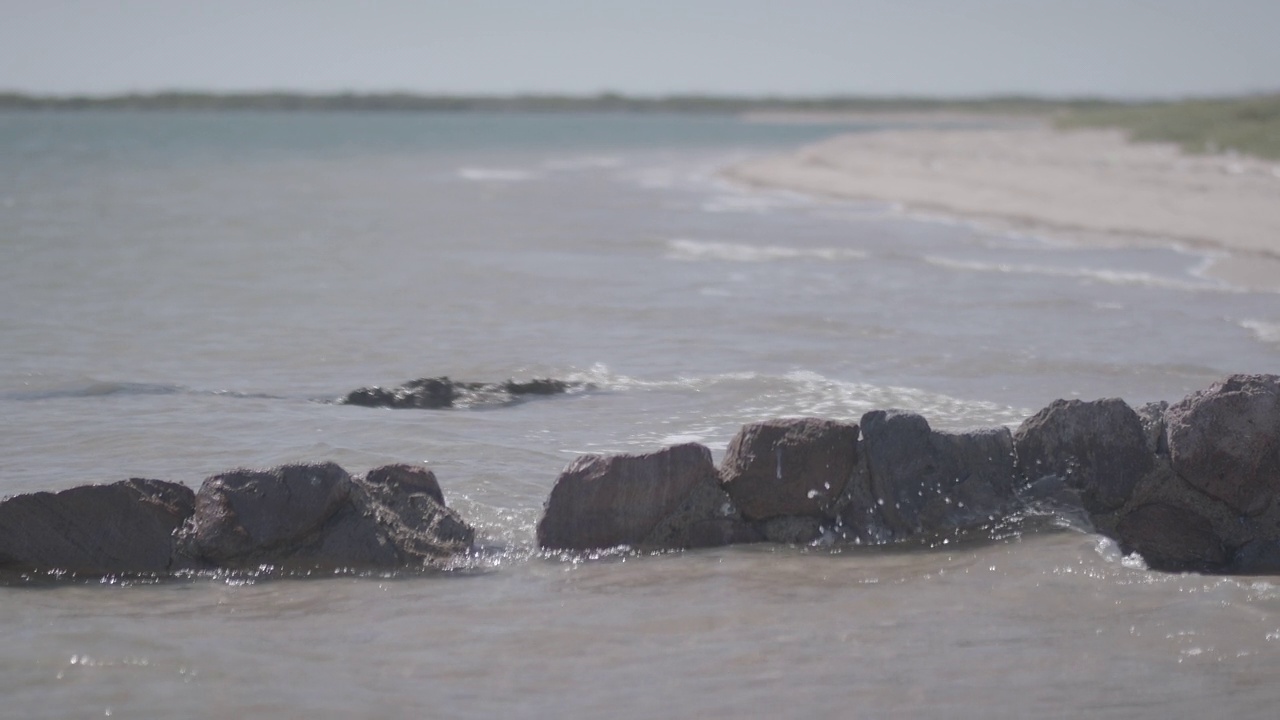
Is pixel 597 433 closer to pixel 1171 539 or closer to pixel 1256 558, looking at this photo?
pixel 1171 539

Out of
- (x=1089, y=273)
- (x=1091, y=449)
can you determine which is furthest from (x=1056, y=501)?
(x=1089, y=273)

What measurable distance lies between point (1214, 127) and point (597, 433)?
39792 mm

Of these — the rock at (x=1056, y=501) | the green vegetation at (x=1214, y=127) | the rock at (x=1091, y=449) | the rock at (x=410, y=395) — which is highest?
the green vegetation at (x=1214, y=127)

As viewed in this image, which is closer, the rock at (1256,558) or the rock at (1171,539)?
the rock at (1256,558)

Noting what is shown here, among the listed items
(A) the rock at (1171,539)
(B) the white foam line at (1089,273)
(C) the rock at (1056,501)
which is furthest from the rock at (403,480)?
(B) the white foam line at (1089,273)

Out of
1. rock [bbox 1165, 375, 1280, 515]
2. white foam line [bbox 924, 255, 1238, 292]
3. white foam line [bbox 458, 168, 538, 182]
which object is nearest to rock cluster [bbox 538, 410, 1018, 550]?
rock [bbox 1165, 375, 1280, 515]

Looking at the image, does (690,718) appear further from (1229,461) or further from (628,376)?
(628,376)

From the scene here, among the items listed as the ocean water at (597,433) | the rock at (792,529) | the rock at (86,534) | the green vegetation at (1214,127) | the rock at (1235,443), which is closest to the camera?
the ocean water at (597,433)

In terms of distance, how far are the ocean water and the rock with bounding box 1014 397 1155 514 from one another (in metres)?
0.27

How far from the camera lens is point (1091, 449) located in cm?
572

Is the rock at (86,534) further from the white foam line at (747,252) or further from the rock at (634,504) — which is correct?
the white foam line at (747,252)

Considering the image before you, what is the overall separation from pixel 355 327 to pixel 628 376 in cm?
341

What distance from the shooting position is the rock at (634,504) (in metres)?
5.53

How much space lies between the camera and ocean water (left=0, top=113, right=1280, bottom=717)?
13.8ft
